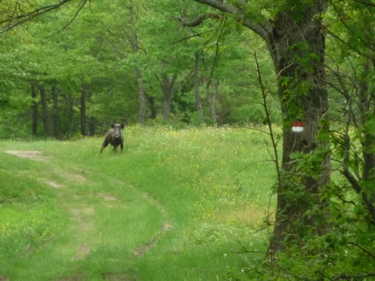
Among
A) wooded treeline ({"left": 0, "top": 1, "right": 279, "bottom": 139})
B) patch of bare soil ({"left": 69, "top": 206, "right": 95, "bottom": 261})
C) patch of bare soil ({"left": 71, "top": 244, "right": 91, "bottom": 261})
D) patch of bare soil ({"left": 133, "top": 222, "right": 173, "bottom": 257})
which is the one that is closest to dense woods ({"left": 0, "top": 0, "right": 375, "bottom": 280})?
wooded treeline ({"left": 0, "top": 1, "right": 279, "bottom": 139})

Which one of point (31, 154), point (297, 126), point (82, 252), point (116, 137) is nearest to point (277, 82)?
point (297, 126)

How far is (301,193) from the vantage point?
4832 mm

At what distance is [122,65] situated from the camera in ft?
118

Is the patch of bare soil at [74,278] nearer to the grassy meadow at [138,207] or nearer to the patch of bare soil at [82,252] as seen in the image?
the grassy meadow at [138,207]

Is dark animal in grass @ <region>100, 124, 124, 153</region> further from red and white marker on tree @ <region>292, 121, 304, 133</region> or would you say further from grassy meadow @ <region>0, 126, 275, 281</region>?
red and white marker on tree @ <region>292, 121, 304, 133</region>

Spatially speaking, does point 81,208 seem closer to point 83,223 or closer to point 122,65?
point 83,223

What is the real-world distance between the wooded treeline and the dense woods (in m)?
0.10

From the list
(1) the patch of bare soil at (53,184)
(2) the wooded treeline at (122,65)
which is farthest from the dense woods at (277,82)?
(1) the patch of bare soil at (53,184)

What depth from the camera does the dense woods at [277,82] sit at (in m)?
3.90

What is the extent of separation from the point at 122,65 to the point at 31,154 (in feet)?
36.2

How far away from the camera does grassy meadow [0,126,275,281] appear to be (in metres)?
9.76

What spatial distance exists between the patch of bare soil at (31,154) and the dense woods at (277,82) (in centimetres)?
186

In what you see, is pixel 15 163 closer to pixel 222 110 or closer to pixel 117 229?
pixel 117 229

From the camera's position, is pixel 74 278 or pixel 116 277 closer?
pixel 116 277
